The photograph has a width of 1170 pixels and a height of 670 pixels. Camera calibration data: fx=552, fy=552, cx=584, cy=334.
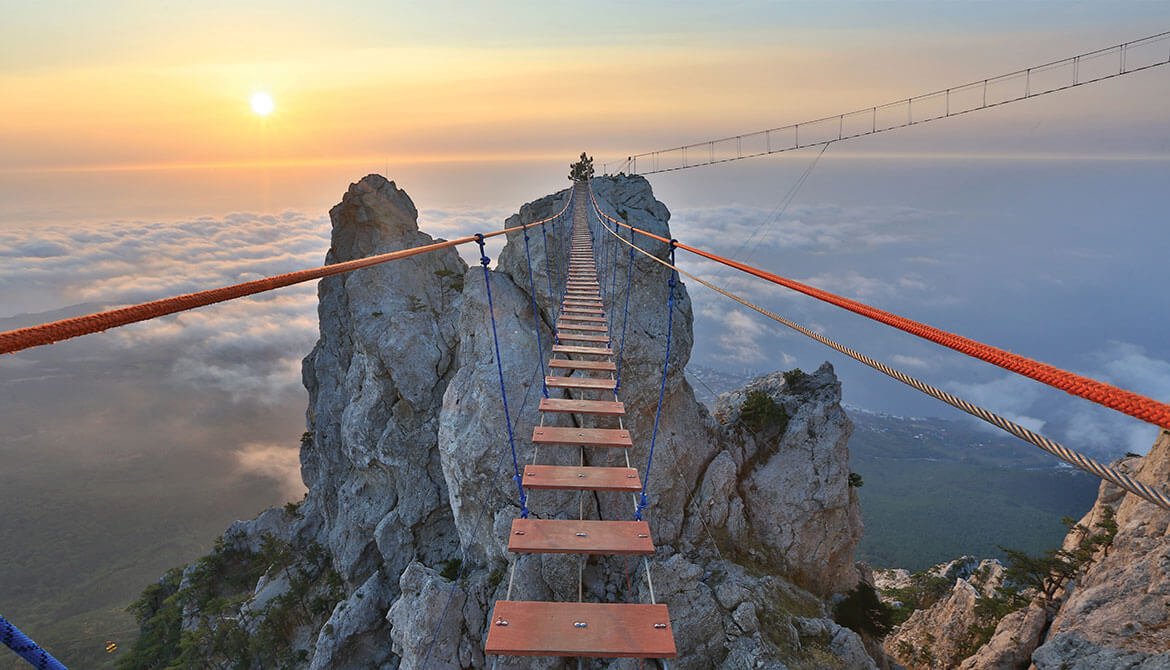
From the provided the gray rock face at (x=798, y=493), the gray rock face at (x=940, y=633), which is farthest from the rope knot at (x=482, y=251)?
the gray rock face at (x=940, y=633)

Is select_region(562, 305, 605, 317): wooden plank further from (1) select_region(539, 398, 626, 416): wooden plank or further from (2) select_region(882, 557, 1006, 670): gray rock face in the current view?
(2) select_region(882, 557, 1006, 670): gray rock face

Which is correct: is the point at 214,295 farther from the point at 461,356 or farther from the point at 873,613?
the point at 873,613

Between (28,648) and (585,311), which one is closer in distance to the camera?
(28,648)

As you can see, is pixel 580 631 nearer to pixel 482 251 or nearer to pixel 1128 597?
pixel 482 251

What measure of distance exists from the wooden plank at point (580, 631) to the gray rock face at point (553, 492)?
1.97 meters

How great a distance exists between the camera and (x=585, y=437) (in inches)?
361

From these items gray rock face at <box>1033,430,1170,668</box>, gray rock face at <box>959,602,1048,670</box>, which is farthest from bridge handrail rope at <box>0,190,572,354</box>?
gray rock face at <box>959,602,1048,670</box>

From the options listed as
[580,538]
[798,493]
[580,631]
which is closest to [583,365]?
[580,538]

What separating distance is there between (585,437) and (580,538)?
2.38 m

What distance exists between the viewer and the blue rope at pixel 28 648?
2059mm

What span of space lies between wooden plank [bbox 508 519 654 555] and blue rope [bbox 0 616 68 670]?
15.4ft

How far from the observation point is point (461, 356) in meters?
24.2

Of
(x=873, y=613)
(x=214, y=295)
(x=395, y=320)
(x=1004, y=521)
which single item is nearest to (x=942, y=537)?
(x=1004, y=521)

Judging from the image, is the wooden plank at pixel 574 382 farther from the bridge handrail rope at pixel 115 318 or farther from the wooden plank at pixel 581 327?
the bridge handrail rope at pixel 115 318
